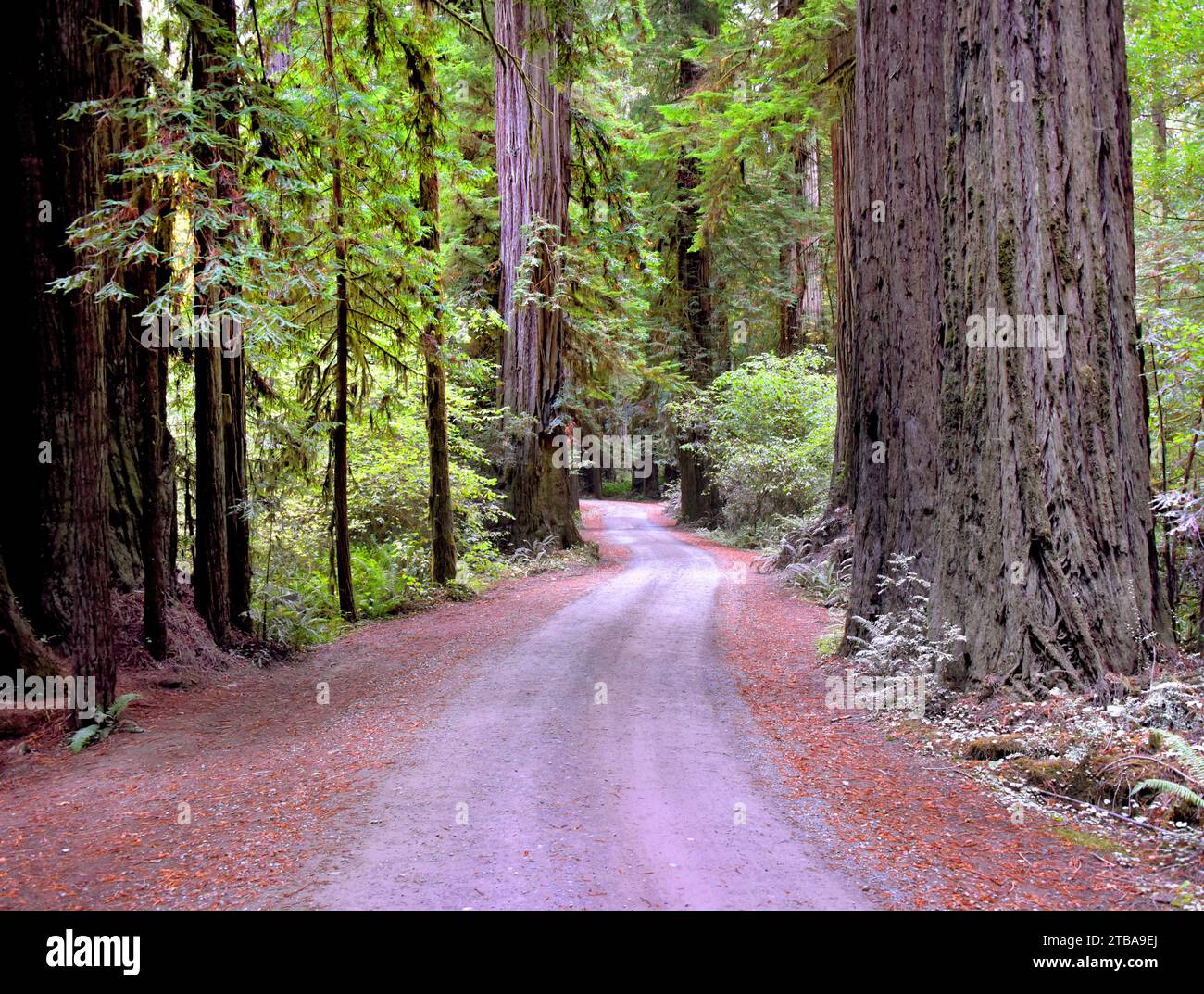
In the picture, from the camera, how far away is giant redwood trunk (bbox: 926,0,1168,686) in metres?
6.45

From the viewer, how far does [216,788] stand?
579 centimetres

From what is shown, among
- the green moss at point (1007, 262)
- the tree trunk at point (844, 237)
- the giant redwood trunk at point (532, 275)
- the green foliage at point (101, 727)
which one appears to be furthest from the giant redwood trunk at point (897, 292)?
the giant redwood trunk at point (532, 275)

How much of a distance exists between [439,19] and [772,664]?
1050 centimetres

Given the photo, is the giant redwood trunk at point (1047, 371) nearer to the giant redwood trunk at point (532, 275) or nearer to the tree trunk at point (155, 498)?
the tree trunk at point (155, 498)

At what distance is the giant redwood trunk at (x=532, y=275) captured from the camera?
19938 millimetres

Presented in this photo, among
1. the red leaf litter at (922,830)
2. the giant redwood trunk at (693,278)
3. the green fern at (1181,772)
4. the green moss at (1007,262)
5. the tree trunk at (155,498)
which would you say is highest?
the giant redwood trunk at (693,278)

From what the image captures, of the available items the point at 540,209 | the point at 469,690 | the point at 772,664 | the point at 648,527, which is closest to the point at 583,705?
the point at 469,690

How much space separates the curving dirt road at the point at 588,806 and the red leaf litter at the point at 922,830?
10.3 inches

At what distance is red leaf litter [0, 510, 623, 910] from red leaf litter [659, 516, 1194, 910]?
294cm

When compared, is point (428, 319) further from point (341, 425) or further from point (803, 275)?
point (803, 275)

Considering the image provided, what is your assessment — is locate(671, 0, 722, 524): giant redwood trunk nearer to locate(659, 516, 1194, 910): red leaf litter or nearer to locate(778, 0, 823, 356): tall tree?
locate(778, 0, 823, 356): tall tree

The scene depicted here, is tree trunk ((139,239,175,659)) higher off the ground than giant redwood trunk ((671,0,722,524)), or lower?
lower

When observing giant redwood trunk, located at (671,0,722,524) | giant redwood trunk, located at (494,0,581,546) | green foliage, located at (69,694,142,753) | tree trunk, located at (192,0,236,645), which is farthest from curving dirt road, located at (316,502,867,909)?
giant redwood trunk, located at (671,0,722,524)
